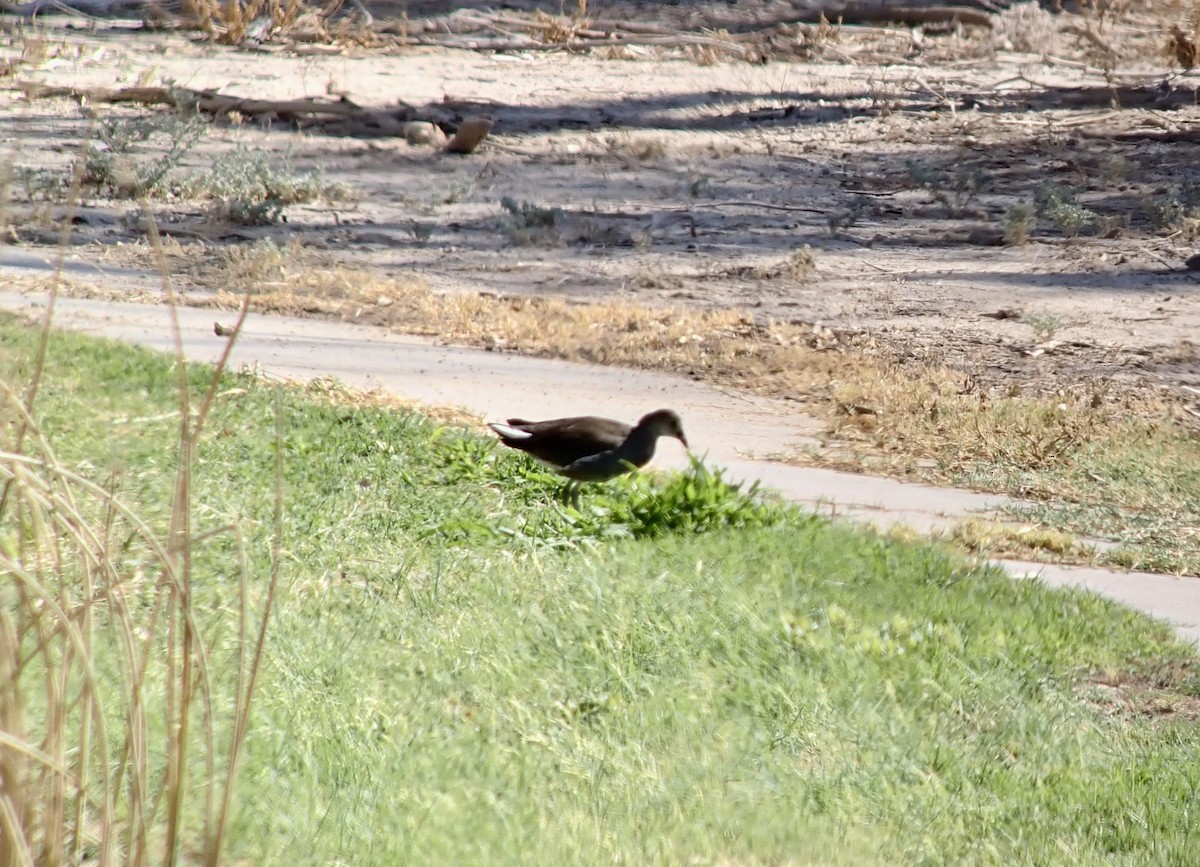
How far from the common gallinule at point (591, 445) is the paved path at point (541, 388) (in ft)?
2.95

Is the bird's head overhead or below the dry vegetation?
below

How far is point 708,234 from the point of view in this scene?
46.7ft

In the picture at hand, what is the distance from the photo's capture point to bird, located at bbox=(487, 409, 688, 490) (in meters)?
6.46

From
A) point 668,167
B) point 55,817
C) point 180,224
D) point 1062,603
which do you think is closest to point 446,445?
point 1062,603

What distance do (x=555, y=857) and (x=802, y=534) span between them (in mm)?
2840

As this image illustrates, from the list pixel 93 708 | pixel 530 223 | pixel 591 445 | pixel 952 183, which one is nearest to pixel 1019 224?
pixel 952 183

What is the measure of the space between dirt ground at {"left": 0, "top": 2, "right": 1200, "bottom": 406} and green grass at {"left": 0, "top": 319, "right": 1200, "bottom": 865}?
3975 mm

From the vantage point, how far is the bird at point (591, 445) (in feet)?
21.2

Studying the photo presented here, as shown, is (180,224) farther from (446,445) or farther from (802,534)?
(802,534)

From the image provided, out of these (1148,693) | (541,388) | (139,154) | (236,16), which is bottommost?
(541,388)

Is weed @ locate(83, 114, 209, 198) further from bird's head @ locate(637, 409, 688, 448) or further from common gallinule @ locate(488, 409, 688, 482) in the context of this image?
bird's head @ locate(637, 409, 688, 448)

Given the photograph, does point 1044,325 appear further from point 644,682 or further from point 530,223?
point 644,682

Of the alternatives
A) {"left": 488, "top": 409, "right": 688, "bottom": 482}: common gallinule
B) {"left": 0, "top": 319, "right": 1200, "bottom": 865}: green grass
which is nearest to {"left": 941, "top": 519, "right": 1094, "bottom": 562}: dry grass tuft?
{"left": 0, "top": 319, "right": 1200, "bottom": 865}: green grass

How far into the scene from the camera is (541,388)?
9.10 metres
